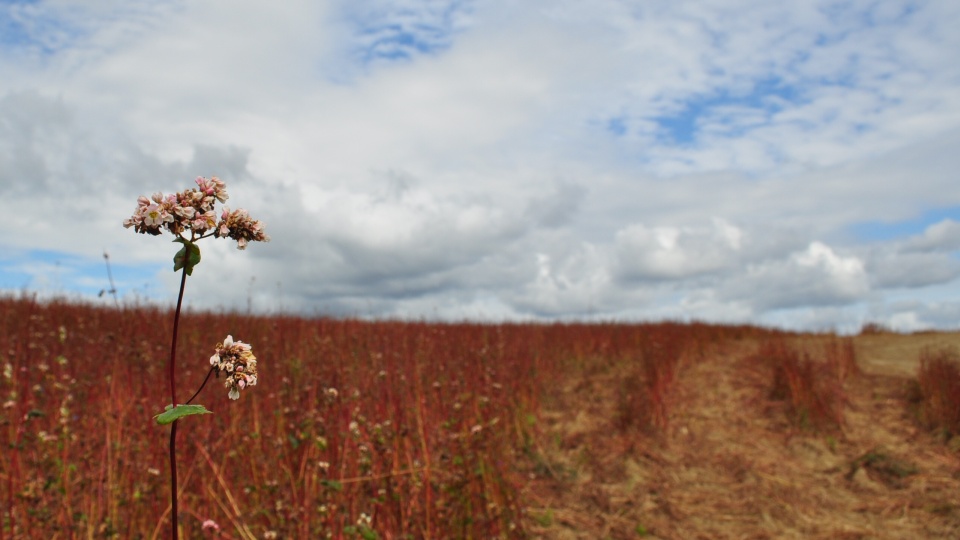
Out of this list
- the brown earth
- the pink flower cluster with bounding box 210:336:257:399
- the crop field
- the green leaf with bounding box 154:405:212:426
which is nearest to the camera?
the green leaf with bounding box 154:405:212:426

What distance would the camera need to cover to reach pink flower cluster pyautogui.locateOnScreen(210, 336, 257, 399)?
46.6 inches

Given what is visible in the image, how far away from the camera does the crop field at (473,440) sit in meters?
4.11

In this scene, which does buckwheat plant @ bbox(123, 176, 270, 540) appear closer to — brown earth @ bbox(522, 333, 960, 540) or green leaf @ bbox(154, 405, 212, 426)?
green leaf @ bbox(154, 405, 212, 426)

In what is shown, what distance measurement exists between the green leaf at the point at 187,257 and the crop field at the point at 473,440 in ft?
7.67

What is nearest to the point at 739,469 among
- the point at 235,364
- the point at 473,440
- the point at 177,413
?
the point at 473,440

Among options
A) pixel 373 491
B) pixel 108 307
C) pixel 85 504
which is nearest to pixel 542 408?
pixel 373 491

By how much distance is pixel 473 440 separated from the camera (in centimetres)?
516

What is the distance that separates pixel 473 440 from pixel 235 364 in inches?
163

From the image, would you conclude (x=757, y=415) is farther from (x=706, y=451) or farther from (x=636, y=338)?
(x=636, y=338)

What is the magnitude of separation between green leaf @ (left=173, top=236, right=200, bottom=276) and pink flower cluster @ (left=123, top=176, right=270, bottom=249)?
28 millimetres

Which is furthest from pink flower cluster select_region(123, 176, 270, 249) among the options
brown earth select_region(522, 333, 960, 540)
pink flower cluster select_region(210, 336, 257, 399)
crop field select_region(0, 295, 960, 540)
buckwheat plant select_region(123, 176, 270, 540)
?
brown earth select_region(522, 333, 960, 540)

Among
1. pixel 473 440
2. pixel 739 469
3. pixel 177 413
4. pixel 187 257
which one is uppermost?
pixel 187 257

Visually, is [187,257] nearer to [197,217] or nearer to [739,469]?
[197,217]

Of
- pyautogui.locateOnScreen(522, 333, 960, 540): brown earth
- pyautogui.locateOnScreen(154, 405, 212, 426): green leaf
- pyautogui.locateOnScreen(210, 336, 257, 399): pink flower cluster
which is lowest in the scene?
pyautogui.locateOnScreen(522, 333, 960, 540): brown earth
